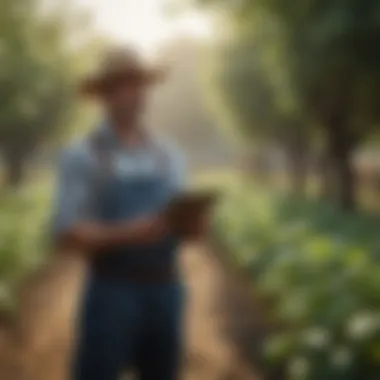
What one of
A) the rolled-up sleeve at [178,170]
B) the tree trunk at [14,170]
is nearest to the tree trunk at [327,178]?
the rolled-up sleeve at [178,170]

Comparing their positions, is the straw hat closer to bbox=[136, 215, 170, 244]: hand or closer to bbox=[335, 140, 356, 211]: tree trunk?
bbox=[136, 215, 170, 244]: hand

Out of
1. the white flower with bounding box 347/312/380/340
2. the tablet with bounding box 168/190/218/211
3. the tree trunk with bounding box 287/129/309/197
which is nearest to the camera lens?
the tablet with bounding box 168/190/218/211

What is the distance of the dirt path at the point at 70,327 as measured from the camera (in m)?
1.98

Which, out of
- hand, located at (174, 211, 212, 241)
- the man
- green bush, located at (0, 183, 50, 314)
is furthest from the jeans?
green bush, located at (0, 183, 50, 314)

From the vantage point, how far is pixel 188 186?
194 centimetres

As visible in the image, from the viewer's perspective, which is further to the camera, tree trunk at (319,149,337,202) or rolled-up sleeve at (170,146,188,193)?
tree trunk at (319,149,337,202)

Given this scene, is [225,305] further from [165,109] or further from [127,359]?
[165,109]

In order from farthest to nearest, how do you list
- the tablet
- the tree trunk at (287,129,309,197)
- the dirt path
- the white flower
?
the tree trunk at (287,129,309,197) < the white flower < the dirt path < the tablet

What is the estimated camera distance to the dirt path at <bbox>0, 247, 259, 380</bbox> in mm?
1979

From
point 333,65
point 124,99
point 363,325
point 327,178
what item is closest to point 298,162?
point 327,178

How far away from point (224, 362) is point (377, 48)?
879mm

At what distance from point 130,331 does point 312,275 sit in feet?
1.85

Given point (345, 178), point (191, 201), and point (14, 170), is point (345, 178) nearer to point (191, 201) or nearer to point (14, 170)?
A: point (191, 201)

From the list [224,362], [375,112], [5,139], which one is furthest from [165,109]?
[375,112]
